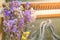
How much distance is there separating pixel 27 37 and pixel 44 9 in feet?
0.79

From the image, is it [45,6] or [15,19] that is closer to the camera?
[15,19]

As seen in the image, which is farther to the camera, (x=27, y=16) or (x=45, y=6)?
(x=45, y=6)

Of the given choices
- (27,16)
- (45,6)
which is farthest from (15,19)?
(45,6)

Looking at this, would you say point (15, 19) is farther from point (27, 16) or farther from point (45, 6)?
point (45, 6)

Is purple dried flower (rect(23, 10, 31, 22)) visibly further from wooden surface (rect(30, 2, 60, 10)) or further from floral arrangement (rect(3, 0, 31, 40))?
wooden surface (rect(30, 2, 60, 10))

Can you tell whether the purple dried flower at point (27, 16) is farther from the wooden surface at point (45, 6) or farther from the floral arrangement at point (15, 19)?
the wooden surface at point (45, 6)

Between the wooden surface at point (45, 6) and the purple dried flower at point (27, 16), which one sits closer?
the purple dried flower at point (27, 16)

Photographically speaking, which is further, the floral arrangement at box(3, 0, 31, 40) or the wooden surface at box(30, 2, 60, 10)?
the wooden surface at box(30, 2, 60, 10)

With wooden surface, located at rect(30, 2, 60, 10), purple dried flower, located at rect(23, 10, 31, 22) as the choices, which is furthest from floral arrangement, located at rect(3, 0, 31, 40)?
wooden surface, located at rect(30, 2, 60, 10)

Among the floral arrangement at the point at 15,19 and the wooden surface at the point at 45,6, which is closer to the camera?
the floral arrangement at the point at 15,19

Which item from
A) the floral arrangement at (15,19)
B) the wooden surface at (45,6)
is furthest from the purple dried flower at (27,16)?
the wooden surface at (45,6)

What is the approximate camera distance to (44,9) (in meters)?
1.13

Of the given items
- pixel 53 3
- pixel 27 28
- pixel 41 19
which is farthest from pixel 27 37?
pixel 53 3

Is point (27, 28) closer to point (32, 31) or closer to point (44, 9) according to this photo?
point (32, 31)
